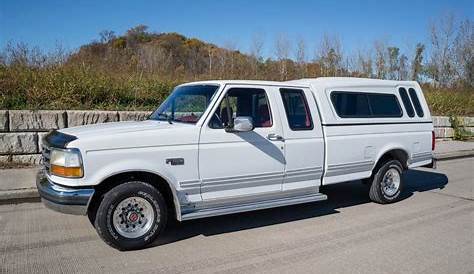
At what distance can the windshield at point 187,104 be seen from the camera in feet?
16.7

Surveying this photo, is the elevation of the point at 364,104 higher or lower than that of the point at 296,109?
higher

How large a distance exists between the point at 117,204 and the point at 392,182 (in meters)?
4.78

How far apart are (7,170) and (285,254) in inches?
249

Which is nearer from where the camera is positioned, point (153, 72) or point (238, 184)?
point (238, 184)

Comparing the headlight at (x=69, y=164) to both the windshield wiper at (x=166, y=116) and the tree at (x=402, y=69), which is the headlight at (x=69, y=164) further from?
the tree at (x=402, y=69)

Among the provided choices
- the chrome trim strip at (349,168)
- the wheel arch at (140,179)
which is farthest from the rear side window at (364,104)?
the wheel arch at (140,179)

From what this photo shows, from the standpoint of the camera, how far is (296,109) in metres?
5.65

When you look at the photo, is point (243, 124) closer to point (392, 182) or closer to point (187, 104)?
point (187, 104)

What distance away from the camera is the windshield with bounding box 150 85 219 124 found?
16.7 feet

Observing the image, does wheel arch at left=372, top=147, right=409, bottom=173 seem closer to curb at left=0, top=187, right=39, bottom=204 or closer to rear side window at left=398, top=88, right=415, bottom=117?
rear side window at left=398, top=88, right=415, bottom=117

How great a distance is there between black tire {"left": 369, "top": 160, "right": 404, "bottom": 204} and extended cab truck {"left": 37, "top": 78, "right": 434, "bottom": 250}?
17mm

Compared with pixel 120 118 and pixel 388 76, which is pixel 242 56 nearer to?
pixel 120 118

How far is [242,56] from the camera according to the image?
16734mm

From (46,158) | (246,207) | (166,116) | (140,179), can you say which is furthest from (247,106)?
(46,158)
